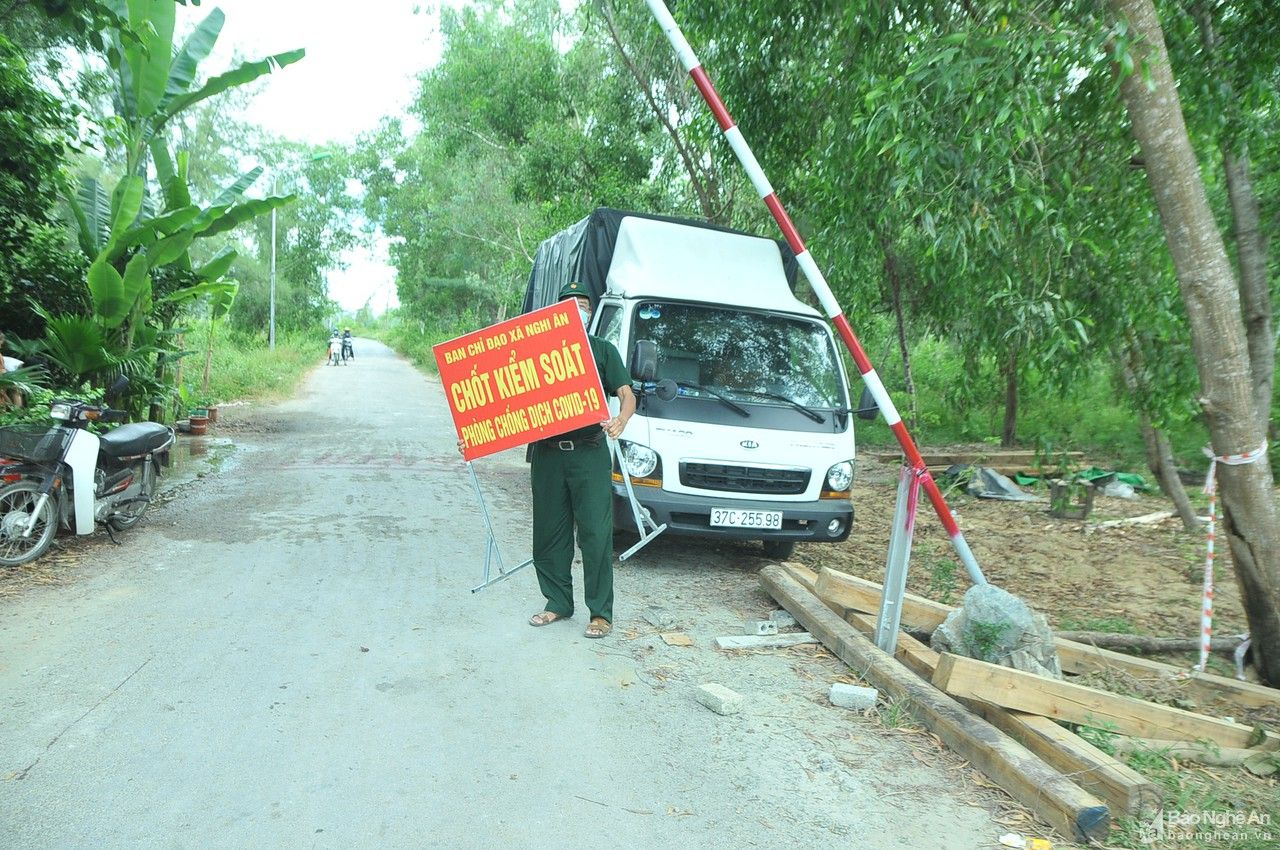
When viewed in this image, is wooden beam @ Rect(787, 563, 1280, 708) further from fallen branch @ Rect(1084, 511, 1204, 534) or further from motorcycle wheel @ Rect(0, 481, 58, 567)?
motorcycle wheel @ Rect(0, 481, 58, 567)

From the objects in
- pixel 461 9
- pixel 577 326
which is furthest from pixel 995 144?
pixel 461 9

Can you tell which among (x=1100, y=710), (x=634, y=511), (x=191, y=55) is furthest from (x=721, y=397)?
(x=191, y=55)

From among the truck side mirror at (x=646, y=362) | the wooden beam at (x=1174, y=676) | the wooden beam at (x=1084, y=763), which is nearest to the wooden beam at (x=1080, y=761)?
the wooden beam at (x=1084, y=763)

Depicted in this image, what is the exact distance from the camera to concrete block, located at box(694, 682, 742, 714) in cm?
439

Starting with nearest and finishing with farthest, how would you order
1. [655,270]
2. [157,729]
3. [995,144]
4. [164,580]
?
[157,729] < [995,144] < [164,580] < [655,270]

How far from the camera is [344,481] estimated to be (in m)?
10.9

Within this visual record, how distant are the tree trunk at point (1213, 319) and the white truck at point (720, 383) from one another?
2.87 meters

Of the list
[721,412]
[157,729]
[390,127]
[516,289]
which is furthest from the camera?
[390,127]

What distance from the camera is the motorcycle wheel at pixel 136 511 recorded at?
304 inches

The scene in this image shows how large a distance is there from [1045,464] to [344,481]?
31.8 feet

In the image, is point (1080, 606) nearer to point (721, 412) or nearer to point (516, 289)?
point (721, 412)

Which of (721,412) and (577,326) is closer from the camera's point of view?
(577,326)

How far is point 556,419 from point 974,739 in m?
2.85

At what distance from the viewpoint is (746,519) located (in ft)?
22.2
